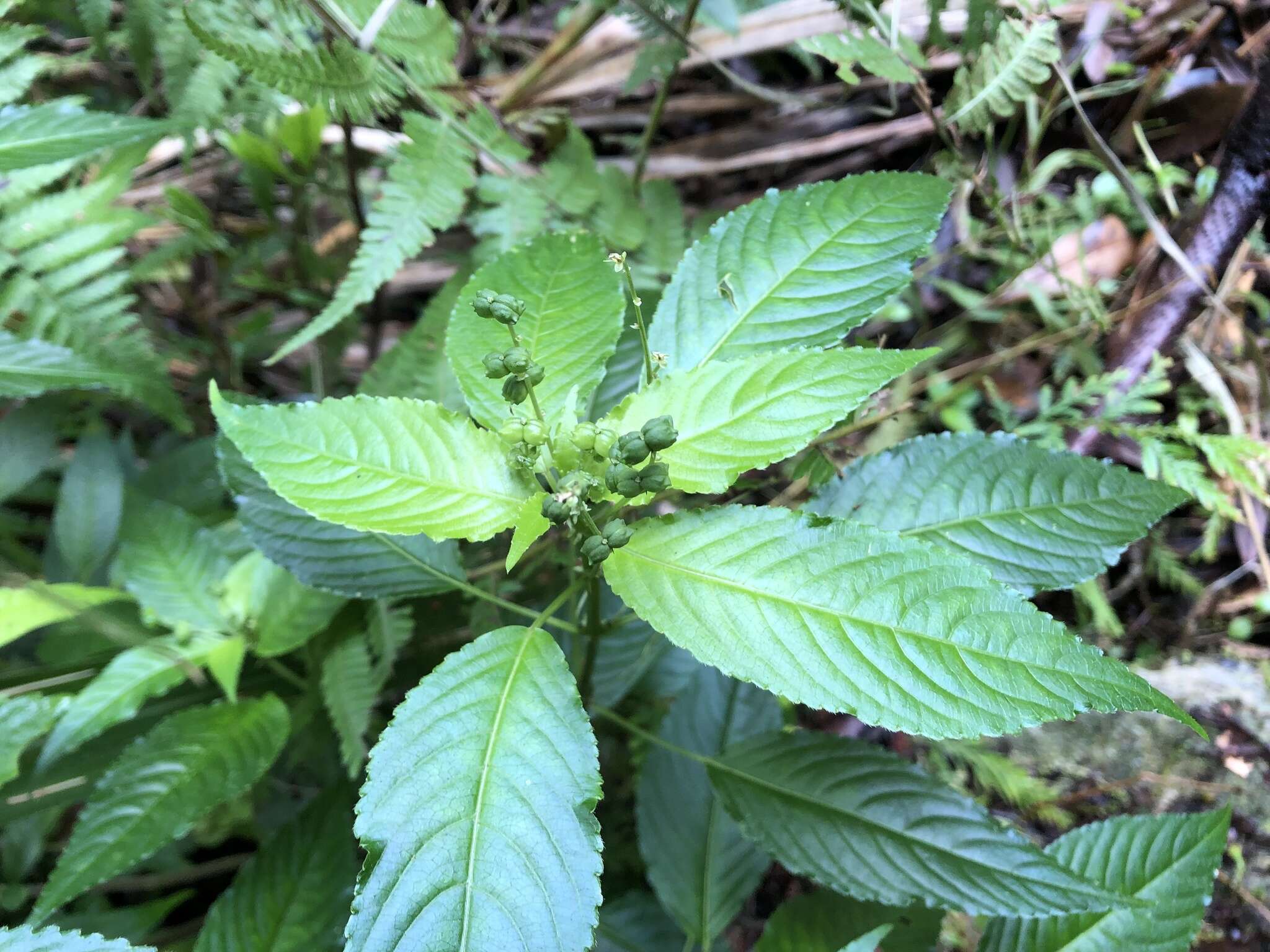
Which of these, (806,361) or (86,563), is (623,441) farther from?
(86,563)

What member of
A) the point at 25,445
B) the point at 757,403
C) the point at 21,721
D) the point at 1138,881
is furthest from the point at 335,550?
the point at 1138,881

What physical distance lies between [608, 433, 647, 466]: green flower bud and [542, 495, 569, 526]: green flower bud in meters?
0.08

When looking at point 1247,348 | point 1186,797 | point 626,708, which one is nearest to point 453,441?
point 626,708

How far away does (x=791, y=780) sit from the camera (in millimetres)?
1065

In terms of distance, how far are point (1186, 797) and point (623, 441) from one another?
139 cm

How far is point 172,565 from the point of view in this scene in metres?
1.32

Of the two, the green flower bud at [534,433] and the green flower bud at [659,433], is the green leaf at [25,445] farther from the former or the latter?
the green flower bud at [659,433]

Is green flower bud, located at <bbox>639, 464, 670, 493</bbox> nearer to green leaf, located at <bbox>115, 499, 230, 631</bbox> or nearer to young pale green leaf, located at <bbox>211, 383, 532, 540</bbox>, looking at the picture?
young pale green leaf, located at <bbox>211, 383, 532, 540</bbox>

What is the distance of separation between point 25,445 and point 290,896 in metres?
1.21

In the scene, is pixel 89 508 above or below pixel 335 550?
below

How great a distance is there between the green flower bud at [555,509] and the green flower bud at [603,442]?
3.1 inches

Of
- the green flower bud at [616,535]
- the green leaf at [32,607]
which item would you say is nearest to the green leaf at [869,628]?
the green flower bud at [616,535]

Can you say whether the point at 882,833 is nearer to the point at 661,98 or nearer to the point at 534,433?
the point at 534,433

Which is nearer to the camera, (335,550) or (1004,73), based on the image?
(335,550)
